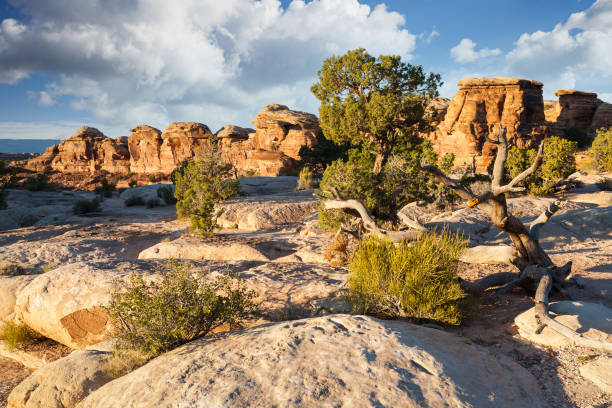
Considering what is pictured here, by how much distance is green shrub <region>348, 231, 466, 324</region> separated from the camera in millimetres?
4832

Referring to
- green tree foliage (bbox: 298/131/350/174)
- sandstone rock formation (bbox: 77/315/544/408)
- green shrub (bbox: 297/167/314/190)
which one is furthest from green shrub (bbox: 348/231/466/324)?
green tree foliage (bbox: 298/131/350/174)

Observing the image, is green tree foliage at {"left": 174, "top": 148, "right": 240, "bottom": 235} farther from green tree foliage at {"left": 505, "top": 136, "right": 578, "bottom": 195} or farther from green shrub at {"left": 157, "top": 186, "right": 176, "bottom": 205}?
green tree foliage at {"left": 505, "top": 136, "right": 578, "bottom": 195}

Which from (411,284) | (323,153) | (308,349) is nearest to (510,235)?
(411,284)

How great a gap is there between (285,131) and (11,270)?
4035 cm

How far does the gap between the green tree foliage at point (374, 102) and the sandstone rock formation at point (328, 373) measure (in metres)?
7.31

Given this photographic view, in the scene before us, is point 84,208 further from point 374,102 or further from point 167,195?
point 374,102

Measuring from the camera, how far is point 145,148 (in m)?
55.4

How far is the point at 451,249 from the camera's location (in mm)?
5414

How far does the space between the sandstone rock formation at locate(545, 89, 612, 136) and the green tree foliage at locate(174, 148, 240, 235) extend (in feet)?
161

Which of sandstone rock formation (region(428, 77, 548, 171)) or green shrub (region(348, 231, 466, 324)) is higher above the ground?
sandstone rock formation (region(428, 77, 548, 171))

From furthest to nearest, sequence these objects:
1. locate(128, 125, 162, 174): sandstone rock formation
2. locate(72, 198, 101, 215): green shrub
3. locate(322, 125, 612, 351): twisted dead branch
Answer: locate(128, 125, 162, 174): sandstone rock formation, locate(72, 198, 101, 215): green shrub, locate(322, 125, 612, 351): twisted dead branch

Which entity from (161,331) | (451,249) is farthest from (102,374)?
(451,249)

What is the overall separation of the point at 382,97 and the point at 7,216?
20.1 metres

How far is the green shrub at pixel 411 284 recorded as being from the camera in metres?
4.83
